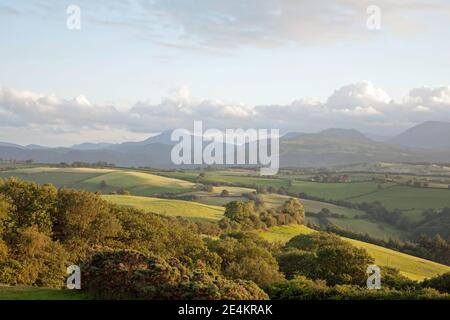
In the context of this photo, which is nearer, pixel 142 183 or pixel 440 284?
pixel 440 284

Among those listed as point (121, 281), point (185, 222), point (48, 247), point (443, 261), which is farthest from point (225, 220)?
point (121, 281)

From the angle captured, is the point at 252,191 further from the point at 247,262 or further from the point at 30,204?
the point at 30,204

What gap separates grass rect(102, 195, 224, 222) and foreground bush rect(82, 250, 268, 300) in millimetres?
60484

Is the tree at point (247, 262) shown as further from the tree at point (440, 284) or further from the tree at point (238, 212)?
the tree at point (238, 212)

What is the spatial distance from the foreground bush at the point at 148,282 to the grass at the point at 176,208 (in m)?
60.5

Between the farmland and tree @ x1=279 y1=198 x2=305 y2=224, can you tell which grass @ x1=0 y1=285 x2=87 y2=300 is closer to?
the farmland

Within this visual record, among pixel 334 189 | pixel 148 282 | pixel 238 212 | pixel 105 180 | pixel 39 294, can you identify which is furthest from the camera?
pixel 334 189

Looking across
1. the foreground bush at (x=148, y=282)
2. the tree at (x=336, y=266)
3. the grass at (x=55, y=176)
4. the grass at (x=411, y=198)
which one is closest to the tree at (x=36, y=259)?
the foreground bush at (x=148, y=282)

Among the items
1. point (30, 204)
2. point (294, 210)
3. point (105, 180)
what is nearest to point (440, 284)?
point (30, 204)

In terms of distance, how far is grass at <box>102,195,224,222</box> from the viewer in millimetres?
83806

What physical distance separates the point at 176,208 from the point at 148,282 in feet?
233

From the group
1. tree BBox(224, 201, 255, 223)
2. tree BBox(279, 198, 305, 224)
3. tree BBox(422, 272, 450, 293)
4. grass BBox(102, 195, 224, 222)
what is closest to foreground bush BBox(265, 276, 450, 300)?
tree BBox(422, 272, 450, 293)

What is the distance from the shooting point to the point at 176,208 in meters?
89.7

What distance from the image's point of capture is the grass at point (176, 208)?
83.8 meters
